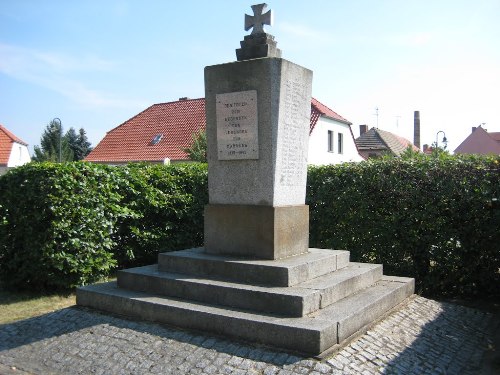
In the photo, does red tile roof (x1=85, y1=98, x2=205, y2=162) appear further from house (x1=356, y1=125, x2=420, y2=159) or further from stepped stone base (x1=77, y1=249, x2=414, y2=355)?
stepped stone base (x1=77, y1=249, x2=414, y2=355)

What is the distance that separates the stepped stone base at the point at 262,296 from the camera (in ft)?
16.3

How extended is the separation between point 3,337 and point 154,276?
74.9 inches

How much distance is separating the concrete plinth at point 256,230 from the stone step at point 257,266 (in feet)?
0.47

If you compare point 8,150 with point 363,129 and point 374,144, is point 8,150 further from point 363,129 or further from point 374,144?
point 363,129

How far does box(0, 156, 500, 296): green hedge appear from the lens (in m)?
8.09

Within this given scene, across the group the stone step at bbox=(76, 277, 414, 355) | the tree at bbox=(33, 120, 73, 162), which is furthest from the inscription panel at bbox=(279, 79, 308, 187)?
the tree at bbox=(33, 120, 73, 162)

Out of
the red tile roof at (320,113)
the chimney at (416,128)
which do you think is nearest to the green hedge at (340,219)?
the red tile roof at (320,113)

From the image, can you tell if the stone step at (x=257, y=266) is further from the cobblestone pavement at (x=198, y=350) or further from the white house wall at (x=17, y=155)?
the white house wall at (x=17, y=155)

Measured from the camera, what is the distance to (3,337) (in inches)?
234

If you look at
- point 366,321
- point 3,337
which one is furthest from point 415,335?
point 3,337

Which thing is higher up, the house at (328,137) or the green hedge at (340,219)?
the house at (328,137)

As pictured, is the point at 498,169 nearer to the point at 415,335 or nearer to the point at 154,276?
the point at 415,335

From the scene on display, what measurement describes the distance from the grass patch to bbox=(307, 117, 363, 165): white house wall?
20.1 meters

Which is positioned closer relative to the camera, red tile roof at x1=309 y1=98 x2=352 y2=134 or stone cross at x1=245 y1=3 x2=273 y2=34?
stone cross at x1=245 y1=3 x2=273 y2=34
